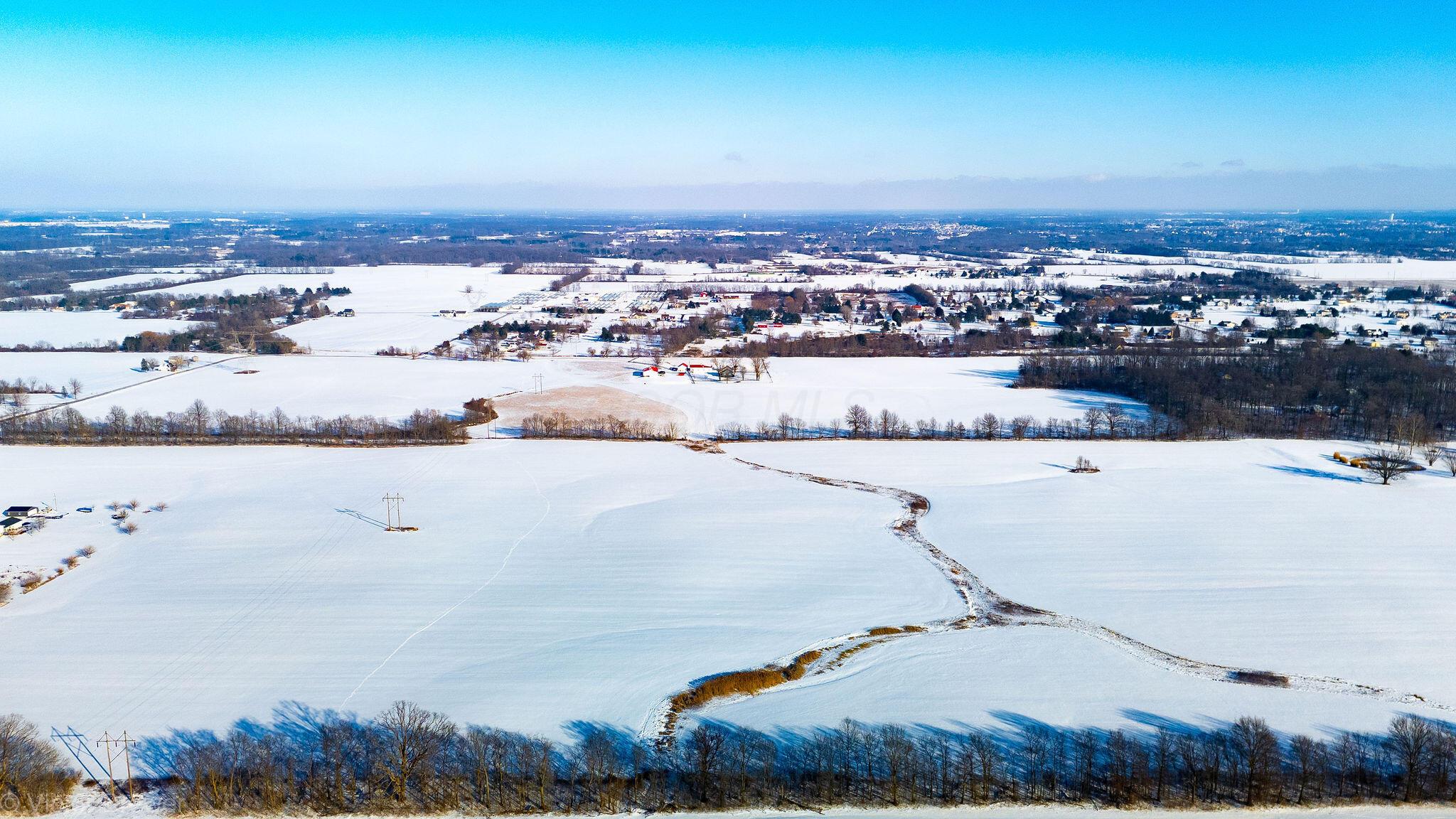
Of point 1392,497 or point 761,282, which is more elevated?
point 761,282

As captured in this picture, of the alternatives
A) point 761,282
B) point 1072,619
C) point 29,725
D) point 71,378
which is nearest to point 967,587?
point 1072,619

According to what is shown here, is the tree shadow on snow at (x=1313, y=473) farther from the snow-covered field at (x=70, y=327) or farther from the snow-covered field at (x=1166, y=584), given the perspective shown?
the snow-covered field at (x=70, y=327)

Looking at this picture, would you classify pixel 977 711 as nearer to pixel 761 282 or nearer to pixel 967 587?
pixel 967 587

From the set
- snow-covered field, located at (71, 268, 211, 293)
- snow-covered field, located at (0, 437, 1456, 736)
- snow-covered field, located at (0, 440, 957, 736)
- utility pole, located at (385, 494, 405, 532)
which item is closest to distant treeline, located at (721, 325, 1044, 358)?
snow-covered field, located at (0, 437, 1456, 736)

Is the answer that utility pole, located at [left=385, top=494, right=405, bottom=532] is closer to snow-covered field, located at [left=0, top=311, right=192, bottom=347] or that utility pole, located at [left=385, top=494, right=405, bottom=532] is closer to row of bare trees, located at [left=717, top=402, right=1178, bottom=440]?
row of bare trees, located at [left=717, top=402, right=1178, bottom=440]

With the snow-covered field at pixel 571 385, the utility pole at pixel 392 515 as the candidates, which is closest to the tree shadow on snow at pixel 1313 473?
the snow-covered field at pixel 571 385

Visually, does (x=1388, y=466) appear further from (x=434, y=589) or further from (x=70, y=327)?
(x=70, y=327)
